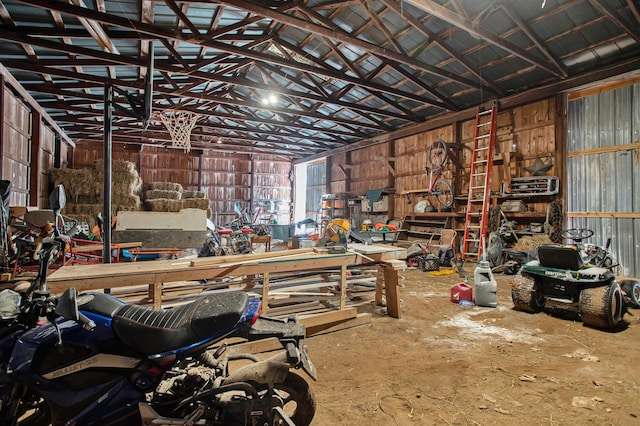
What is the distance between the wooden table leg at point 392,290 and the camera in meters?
3.72

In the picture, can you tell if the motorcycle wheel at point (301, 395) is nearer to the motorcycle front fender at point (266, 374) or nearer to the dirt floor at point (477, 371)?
the motorcycle front fender at point (266, 374)

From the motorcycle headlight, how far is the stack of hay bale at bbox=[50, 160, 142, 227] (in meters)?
8.74

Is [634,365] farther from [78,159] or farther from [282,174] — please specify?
[78,159]

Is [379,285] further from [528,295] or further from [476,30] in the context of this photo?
[476,30]

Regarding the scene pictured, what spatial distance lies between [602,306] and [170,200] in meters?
10.5

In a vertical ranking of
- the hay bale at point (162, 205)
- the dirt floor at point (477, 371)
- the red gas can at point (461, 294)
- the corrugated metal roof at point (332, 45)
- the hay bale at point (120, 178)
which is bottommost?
the dirt floor at point (477, 371)

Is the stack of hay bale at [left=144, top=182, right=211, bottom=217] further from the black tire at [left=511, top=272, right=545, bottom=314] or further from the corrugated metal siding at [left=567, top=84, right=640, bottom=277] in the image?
the corrugated metal siding at [left=567, top=84, right=640, bottom=277]

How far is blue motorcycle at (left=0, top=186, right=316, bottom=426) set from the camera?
1403mm

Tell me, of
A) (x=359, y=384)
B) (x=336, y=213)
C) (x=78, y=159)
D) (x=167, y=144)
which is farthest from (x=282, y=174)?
(x=359, y=384)

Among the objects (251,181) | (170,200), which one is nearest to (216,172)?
(251,181)

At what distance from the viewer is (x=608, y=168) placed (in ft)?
19.2

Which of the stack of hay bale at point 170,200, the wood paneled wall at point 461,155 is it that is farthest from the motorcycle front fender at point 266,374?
the stack of hay bale at point 170,200

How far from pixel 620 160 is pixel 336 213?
31.7 ft

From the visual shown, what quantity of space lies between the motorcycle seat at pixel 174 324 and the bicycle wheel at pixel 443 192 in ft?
27.3
